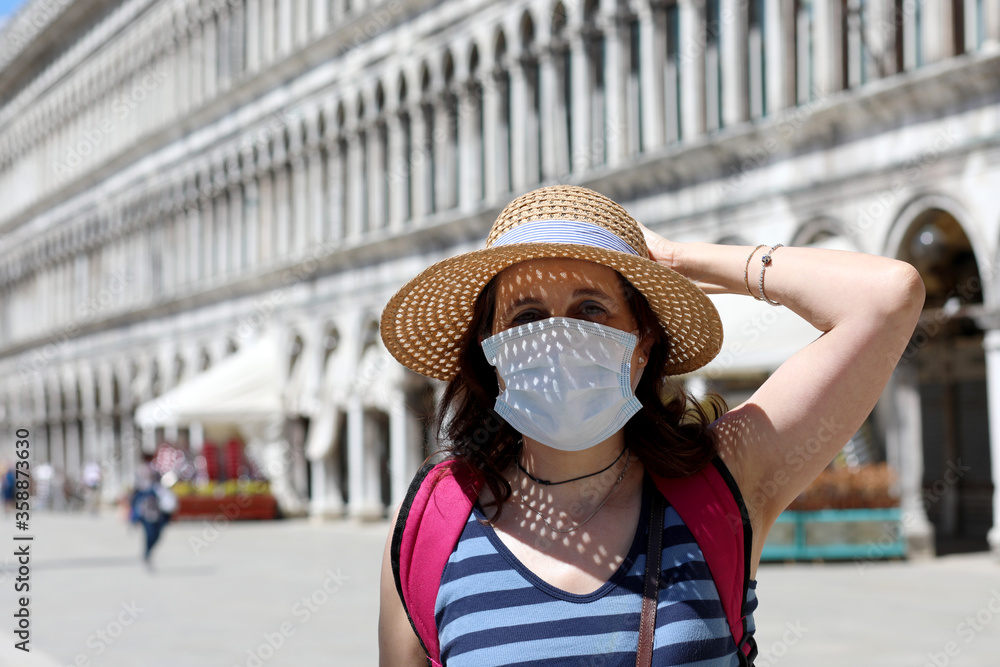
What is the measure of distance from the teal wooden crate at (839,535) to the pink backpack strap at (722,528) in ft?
40.9

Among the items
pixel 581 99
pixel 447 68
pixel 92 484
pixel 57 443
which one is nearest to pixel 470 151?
pixel 447 68

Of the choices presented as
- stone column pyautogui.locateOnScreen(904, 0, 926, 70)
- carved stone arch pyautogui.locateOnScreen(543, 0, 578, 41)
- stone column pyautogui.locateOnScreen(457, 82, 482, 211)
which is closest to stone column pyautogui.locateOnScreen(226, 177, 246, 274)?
stone column pyautogui.locateOnScreen(457, 82, 482, 211)

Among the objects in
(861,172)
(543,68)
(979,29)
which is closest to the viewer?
(979,29)

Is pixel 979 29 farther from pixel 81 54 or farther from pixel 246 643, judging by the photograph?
pixel 81 54

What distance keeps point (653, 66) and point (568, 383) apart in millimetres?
17001

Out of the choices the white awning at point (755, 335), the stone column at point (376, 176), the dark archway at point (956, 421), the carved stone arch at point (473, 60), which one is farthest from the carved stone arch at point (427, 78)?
the white awning at point (755, 335)

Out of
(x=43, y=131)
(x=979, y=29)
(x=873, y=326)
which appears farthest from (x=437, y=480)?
(x=43, y=131)

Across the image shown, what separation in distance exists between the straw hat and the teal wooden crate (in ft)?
40.3

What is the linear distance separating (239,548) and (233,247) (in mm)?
14419

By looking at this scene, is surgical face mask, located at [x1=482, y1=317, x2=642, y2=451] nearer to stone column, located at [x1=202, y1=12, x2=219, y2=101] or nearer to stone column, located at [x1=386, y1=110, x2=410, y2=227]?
stone column, located at [x1=386, y1=110, x2=410, y2=227]

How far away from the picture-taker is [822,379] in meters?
2.13

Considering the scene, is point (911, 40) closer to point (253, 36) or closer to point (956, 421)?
point (956, 421)

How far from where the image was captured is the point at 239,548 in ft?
63.0

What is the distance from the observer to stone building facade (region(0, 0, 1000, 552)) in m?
14.5
